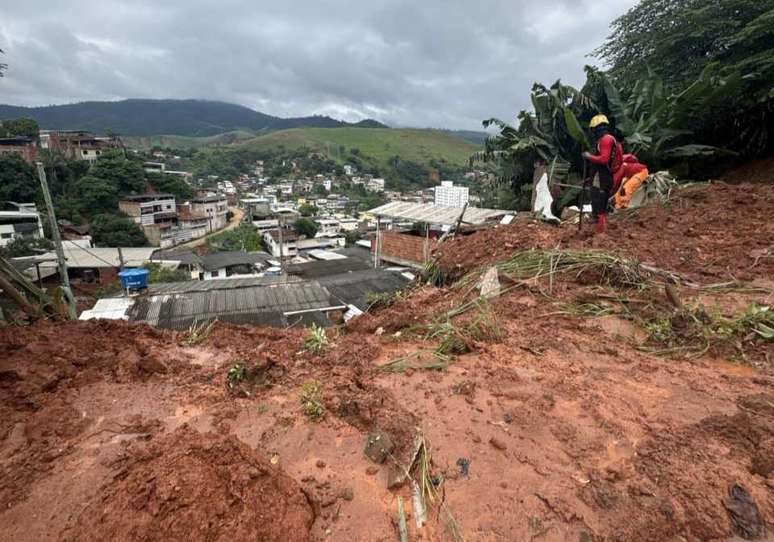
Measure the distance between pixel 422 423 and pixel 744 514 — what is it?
1461 millimetres

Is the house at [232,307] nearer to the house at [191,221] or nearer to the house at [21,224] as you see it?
the house at [21,224]

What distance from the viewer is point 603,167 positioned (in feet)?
20.4

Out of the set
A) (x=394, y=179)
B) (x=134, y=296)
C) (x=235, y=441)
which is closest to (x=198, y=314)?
(x=134, y=296)

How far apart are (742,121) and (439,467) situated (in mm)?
14240

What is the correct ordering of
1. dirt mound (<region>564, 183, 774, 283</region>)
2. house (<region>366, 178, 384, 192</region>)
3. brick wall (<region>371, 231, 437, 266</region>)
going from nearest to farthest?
1. dirt mound (<region>564, 183, 774, 283</region>)
2. brick wall (<region>371, 231, 437, 266</region>)
3. house (<region>366, 178, 384, 192</region>)

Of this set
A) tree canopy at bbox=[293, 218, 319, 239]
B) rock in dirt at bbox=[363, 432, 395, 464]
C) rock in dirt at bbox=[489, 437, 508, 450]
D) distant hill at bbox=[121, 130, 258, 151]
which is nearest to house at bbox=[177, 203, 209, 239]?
tree canopy at bbox=[293, 218, 319, 239]

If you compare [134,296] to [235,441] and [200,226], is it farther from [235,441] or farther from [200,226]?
[200,226]

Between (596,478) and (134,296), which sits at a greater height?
(596,478)

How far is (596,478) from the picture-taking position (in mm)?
1911

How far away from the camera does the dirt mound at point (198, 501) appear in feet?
4.92

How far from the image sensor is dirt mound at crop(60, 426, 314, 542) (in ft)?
4.92

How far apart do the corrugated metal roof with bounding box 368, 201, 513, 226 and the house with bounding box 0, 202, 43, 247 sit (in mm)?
30045

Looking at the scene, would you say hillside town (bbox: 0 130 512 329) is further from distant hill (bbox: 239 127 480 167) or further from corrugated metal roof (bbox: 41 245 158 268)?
distant hill (bbox: 239 127 480 167)

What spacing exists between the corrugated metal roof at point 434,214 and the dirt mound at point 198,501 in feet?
28.6
